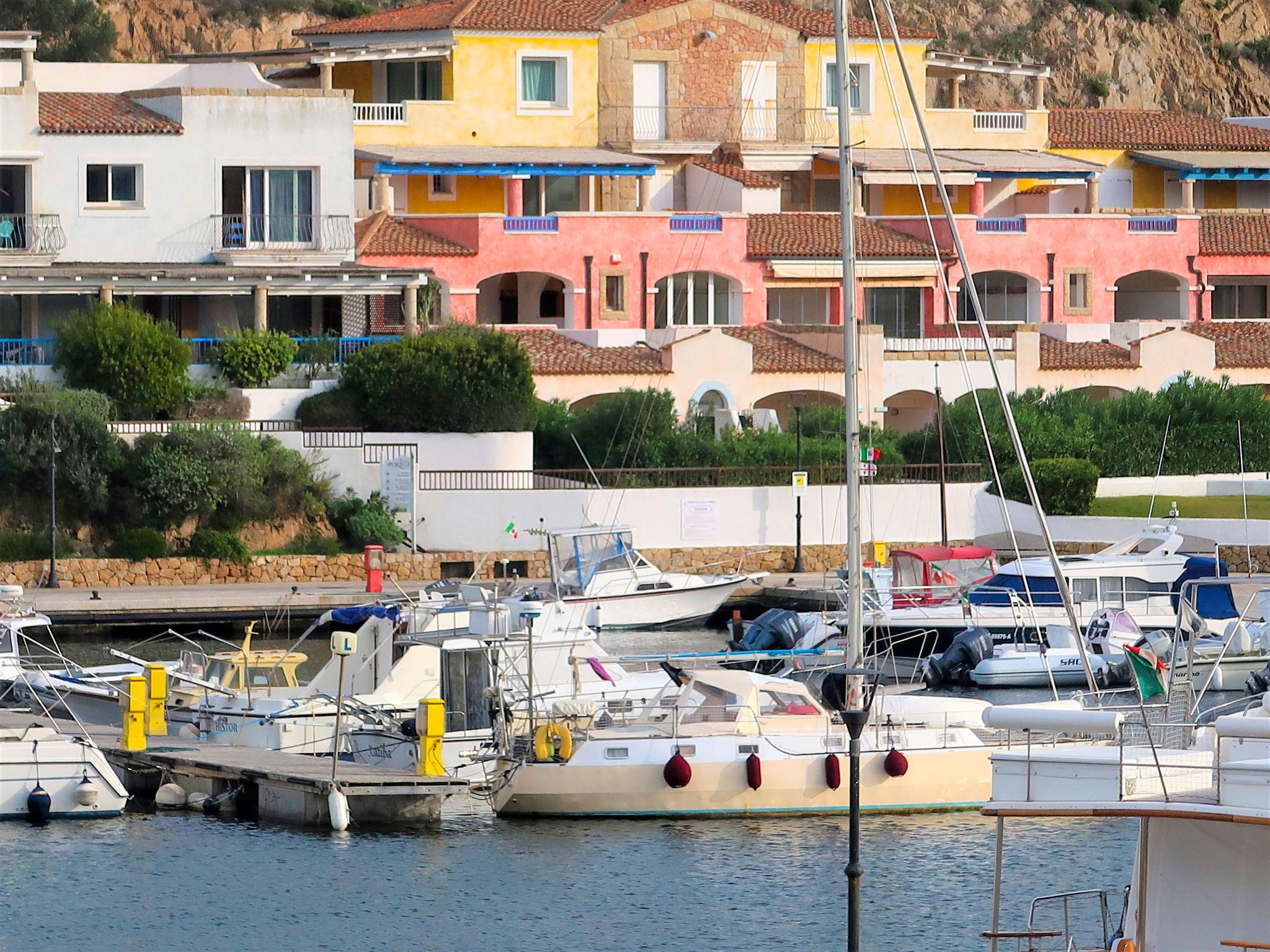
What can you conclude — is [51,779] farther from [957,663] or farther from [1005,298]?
[1005,298]

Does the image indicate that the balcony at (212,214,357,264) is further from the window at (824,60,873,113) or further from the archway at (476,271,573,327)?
the window at (824,60,873,113)

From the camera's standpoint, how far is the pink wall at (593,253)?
6738cm

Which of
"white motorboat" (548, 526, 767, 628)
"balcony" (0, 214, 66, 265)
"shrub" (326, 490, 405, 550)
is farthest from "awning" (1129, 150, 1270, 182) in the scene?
"shrub" (326, 490, 405, 550)

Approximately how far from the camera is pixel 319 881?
28984mm

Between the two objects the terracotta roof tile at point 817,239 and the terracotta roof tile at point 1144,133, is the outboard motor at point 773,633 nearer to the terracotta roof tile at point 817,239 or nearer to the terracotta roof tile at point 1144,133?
the terracotta roof tile at point 817,239

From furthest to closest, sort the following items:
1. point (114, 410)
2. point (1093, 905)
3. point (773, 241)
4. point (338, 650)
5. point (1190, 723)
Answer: point (773, 241) < point (114, 410) < point (338, 650) < point (1093, 905) < point (1190, 723)

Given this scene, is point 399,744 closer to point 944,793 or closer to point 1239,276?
point 944,793

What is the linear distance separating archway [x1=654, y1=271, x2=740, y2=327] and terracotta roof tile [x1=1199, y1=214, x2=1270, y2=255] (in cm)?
1578

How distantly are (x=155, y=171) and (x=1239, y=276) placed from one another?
3383 centimetres

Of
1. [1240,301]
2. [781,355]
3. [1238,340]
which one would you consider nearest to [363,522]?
[781,355]

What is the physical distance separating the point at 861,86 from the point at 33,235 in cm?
2851

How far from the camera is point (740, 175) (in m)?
72.9

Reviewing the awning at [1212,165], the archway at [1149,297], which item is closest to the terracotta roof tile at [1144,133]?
the awning at [1212,165]

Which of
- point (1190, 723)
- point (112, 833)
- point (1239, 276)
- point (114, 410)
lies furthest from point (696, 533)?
point (1190, 723)
